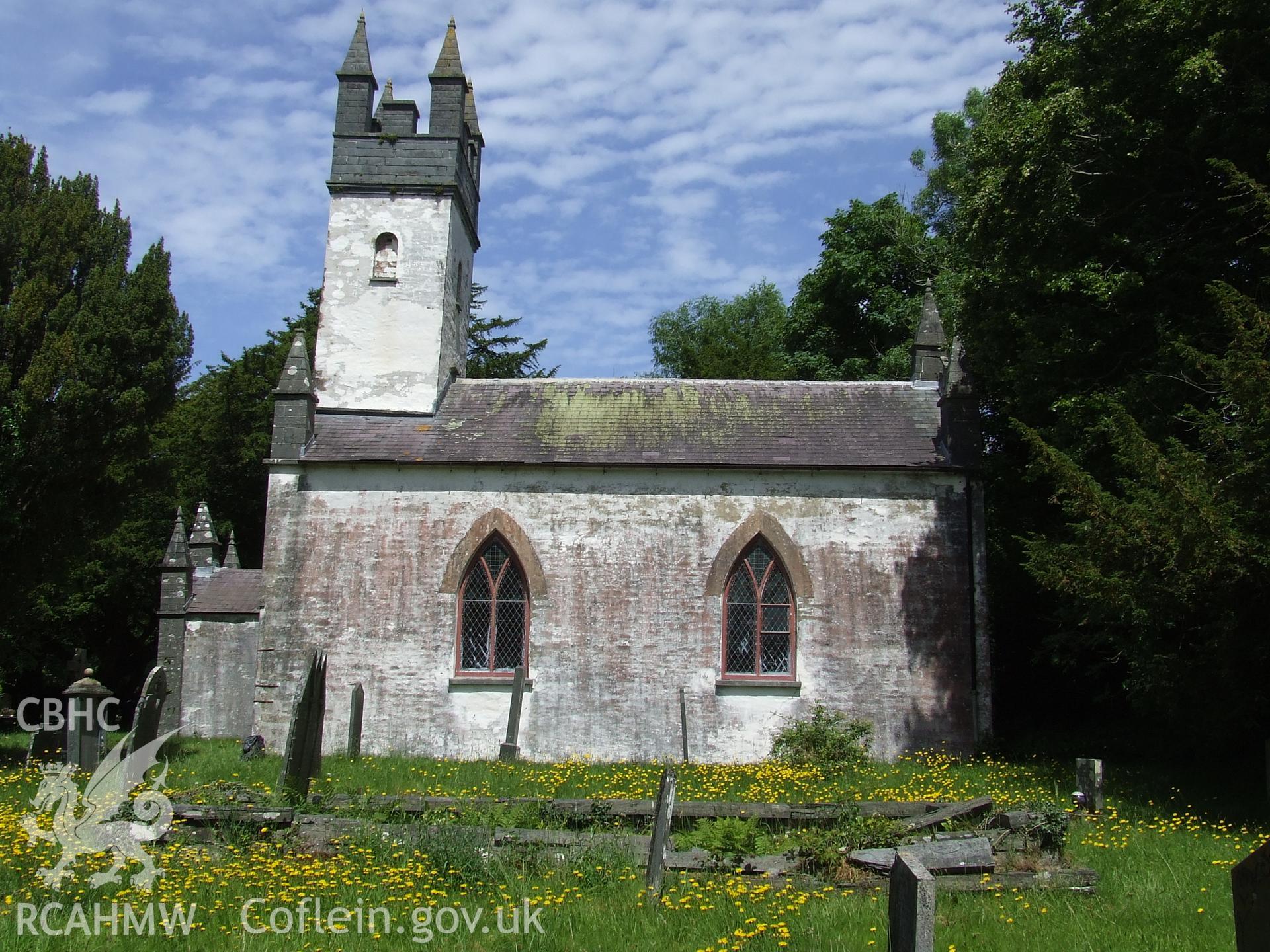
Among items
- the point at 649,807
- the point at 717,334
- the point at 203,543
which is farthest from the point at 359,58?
the point at 717,334

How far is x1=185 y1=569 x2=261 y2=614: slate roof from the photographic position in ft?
82.3

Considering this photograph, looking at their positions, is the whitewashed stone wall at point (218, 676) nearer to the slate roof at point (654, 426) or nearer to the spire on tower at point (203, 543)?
the spire on tower at point (203, 543)

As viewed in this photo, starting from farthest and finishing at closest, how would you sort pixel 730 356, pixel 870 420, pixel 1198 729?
1. pixel 730 356
2. pixel 870 420
3. pixel 1198 729

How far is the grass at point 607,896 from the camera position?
7.27 metres

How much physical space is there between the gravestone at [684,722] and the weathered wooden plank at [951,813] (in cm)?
763

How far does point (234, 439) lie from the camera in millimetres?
39969

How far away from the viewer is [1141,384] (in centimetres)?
1515

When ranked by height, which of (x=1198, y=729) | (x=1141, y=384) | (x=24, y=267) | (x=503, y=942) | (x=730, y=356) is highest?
(x=730, y=356)

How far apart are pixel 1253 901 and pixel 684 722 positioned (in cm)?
1471

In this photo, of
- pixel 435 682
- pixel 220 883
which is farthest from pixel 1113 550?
pixel 435 682

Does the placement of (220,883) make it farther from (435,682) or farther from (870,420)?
(870,420)

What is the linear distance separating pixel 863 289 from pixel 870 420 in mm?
13859

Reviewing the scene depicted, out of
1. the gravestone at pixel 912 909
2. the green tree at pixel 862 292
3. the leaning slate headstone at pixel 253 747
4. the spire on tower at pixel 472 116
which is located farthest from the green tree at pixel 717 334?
the gravestone at pixel 912 909

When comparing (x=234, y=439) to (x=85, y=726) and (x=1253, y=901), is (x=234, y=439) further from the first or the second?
(x=1253, y=901)
